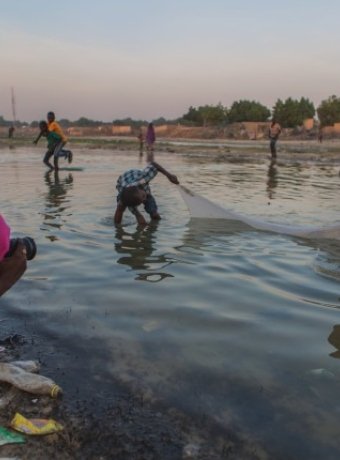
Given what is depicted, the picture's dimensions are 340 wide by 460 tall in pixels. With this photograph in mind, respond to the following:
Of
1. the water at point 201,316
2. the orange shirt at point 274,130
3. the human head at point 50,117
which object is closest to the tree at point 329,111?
the orange shirt at point 274,130

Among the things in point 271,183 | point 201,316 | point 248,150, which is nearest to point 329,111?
point 248,150

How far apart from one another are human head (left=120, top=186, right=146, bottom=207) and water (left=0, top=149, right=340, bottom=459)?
17.3 inches

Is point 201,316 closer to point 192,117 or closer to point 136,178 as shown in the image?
point 136,178

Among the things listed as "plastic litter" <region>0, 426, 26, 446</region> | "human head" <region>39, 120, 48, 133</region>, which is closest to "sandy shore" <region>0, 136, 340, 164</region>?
"human head" <region>39, 120, 48, 133</region>

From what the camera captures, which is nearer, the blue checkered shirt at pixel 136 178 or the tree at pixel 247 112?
the blue checkered shirt at pixel 136 178

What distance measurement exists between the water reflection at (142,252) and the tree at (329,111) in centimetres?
6187

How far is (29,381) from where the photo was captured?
2.65 metres

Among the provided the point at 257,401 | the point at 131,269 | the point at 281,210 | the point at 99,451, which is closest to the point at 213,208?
the point at 281,210

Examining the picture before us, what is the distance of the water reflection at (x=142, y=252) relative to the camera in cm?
498

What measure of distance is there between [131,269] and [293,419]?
2874 mm

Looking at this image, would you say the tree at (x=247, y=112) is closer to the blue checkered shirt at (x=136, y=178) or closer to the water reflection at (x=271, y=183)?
the water reflection at (x=271, y=183)

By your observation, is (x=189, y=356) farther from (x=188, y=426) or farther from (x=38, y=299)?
(x=38, y=299)

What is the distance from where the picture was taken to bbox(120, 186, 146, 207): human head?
6.53 m

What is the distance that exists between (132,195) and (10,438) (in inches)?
179
